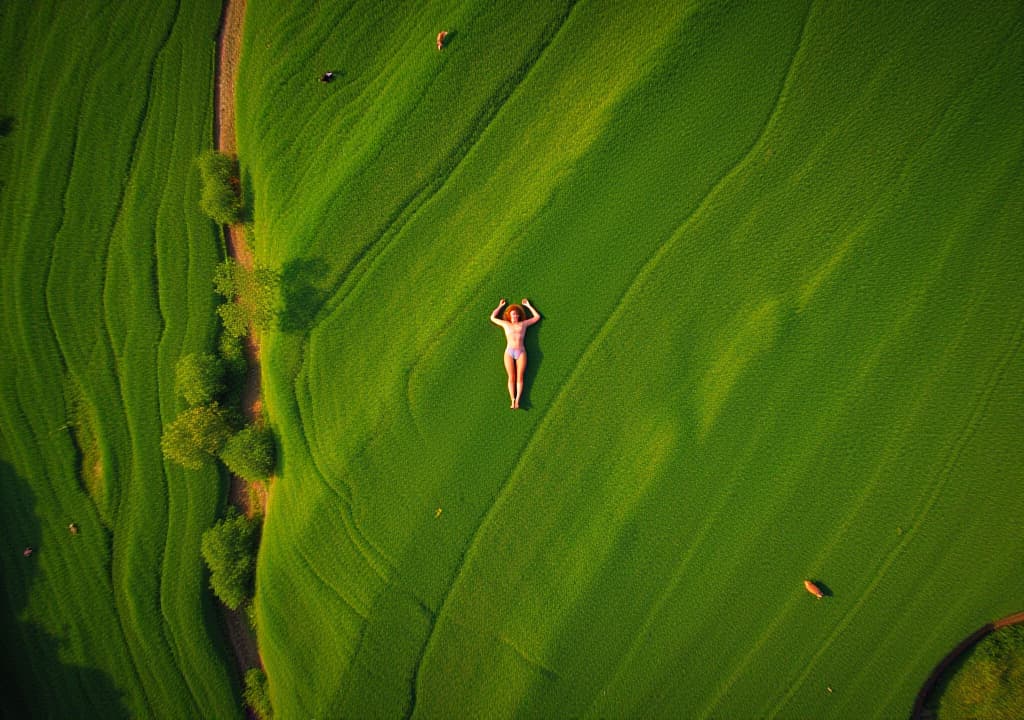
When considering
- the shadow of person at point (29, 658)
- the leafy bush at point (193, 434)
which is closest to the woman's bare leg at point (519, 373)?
the leafy bush at point (193, 434)

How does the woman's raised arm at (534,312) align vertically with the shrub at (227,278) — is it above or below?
above

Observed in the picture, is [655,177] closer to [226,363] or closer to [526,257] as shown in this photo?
[526,257]

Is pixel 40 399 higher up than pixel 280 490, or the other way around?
pixel 280 490

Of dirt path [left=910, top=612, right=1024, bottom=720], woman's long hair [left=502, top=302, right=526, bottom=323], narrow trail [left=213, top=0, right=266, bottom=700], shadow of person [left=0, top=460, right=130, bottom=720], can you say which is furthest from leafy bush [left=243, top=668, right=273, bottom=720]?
dirt path [left=910, top=612, right=1024, bottom=720]

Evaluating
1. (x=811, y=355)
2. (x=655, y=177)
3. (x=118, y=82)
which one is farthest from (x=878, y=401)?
(x=118, y=82)

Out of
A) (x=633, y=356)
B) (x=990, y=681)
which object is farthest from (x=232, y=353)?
(x=990, y=681)

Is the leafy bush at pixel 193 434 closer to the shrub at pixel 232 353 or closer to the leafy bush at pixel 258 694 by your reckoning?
the shrub at pixel 232 353

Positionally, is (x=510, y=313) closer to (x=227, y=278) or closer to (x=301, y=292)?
(x=301, y=292)
